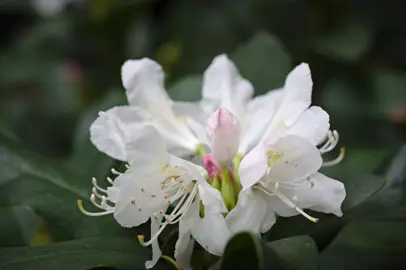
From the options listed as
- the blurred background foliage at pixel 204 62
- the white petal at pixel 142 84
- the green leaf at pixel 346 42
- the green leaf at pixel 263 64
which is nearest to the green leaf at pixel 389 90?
the blurred background foliage at pixel 204 62


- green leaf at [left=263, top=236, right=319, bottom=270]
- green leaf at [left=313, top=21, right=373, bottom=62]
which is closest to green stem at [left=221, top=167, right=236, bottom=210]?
green leaf at [left=263, top=236, right=319, bottom=270]

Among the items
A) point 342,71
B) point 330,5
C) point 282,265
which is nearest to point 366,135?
point 342,71

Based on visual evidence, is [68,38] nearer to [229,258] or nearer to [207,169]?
[207,169]

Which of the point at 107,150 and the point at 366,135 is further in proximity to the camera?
the point at 366,135

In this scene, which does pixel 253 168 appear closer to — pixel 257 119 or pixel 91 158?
pixel 257 119

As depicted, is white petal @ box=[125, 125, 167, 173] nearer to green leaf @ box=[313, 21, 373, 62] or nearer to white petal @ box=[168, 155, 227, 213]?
white petal @ box=[168, 155, 227, 213]

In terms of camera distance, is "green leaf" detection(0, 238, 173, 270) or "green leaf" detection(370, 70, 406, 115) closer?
"green leaf" detection(0, 238, 173, 270)
